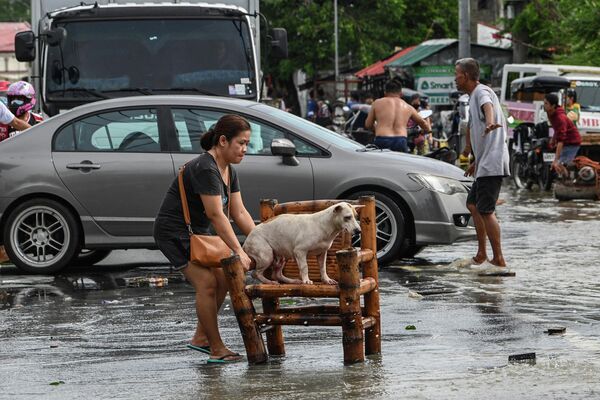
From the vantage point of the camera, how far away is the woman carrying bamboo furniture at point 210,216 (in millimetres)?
7984

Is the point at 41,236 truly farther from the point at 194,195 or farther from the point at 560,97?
the point at 560,97

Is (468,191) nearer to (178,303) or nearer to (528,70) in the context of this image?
(178,303)

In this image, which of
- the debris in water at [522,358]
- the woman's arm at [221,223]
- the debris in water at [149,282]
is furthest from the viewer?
the debris in water at [149,282]

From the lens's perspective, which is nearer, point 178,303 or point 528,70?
point 178,303

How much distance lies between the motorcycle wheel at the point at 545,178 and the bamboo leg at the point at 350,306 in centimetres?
1796

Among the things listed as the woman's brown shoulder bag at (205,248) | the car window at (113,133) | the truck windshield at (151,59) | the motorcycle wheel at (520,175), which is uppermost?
the truck windshield at (151,59)

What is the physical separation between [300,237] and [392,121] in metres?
10.3

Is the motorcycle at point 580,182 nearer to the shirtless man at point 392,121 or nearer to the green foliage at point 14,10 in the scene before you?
the shirtless man at point 392,121

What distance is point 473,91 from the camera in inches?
507

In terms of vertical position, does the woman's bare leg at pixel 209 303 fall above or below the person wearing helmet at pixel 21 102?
below

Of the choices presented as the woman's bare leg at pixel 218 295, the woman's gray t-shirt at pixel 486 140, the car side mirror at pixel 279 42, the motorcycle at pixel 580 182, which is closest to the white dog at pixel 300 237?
the woman's bare leg at pixel 218 295

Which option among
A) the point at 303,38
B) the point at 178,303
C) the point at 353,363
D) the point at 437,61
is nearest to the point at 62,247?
the point at 178,303

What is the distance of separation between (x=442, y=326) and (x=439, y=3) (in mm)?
61196

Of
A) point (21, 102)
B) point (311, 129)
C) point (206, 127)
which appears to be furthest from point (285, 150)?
point (21, 102)
